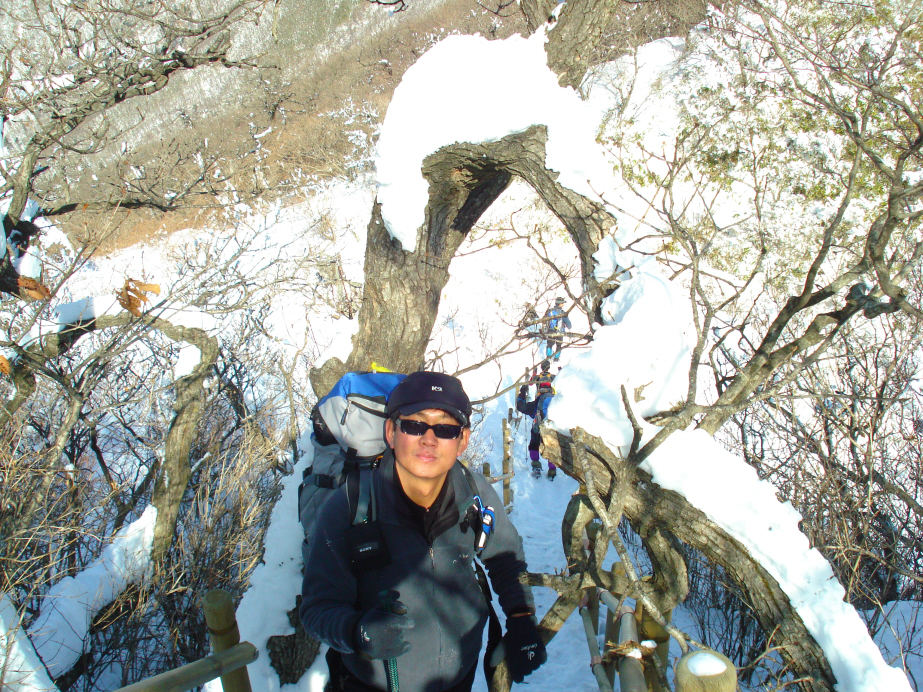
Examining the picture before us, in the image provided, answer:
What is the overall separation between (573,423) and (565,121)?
137cm

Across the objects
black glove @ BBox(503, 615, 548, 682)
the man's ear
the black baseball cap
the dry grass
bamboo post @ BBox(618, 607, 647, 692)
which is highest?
the dry grass

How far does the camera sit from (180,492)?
523 cm

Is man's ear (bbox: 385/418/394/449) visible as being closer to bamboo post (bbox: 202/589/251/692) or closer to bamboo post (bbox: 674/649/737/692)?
bamboo post (bbox: 202/589/251/692)

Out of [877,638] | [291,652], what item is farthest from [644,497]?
[877,638]

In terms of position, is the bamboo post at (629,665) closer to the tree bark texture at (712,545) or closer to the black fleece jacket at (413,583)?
the tree bark texture at (712,545)

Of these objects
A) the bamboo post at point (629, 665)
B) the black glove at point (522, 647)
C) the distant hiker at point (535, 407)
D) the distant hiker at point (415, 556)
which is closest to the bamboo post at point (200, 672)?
the distant hiker at point (415, 556)

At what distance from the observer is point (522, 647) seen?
69.2 inches

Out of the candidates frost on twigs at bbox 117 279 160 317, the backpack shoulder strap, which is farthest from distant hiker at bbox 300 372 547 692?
frost on twigs at bbox 117 279 160 317

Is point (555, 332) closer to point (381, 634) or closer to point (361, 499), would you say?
point (361, 499)

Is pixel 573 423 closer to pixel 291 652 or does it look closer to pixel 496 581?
pixel 496 581

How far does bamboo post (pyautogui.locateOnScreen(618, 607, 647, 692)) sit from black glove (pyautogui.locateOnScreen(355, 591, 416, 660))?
74cm

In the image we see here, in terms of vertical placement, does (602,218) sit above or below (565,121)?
below

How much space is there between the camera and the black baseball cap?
165 cm

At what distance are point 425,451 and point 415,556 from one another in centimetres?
32
